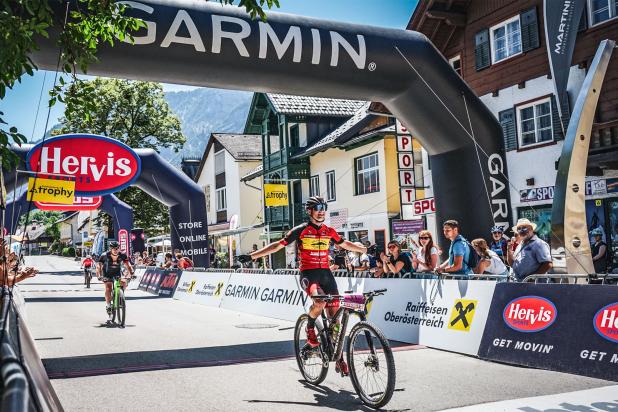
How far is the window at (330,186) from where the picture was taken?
30.9 metres

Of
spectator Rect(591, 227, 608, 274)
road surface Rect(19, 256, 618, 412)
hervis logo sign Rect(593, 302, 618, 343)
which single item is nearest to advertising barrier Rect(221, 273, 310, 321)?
road surface Rect(19, 256, 618, 412)

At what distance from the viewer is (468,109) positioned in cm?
1103

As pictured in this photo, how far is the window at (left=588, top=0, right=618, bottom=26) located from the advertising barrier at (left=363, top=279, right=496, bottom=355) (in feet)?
34.1

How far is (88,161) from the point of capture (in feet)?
64.5

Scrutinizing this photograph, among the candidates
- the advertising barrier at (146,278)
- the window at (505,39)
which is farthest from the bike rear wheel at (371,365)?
the advertising barrier at (146,278)

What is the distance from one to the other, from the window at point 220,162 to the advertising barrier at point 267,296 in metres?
30.7

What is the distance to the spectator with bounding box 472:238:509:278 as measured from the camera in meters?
9.49

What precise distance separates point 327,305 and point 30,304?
615 inches

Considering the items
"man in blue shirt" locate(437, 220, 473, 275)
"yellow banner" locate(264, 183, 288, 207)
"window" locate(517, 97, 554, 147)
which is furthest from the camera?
"yellow banner" locate(264, 183, 288, 207)

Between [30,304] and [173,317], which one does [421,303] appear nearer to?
[173,317]

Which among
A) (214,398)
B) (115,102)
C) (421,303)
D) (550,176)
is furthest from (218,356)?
(115,102)

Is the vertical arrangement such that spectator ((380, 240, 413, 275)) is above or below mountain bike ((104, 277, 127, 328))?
above

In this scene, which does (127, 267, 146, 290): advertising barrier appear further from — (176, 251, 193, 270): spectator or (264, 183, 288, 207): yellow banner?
(264, 183, 288, 207): yellow banner

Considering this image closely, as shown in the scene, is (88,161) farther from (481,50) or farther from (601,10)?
(601,10)
